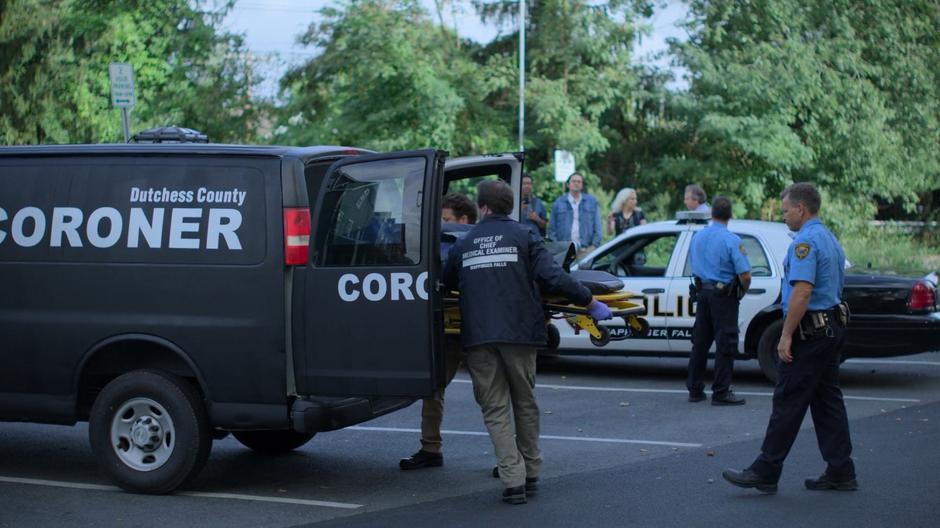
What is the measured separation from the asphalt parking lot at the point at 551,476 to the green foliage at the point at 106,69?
628 inches

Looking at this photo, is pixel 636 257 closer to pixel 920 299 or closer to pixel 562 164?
pixel 920 299

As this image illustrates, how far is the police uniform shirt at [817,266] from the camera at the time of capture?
682 centimetres

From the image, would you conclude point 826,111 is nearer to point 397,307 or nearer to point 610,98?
point 610,98

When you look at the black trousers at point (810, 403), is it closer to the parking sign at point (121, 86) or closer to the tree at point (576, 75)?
the parking sign at point (121, 86)

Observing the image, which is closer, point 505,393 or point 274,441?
point 505,393

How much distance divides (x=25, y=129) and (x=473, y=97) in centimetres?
919

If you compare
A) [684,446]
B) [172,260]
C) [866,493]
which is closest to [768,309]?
[684,446]

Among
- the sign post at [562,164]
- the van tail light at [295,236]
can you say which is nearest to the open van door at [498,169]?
the van tail light at [295,236]

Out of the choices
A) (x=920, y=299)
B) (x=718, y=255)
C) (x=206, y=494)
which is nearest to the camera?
(x=206, y=494)

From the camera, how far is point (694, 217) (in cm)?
1195

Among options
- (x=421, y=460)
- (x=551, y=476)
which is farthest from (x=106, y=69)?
(x=551, y=476)

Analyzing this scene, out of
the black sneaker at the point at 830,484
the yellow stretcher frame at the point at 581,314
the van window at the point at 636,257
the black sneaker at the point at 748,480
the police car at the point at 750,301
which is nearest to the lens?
the black sneaker at the point at 748,480

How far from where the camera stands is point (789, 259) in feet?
22.8

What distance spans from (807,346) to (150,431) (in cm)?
380
